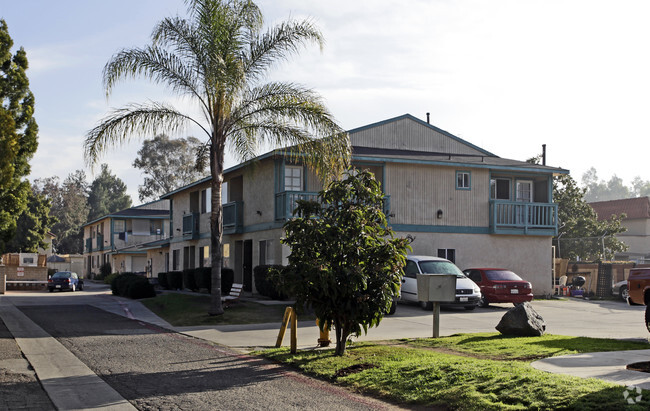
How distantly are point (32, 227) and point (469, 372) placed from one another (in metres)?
55.4

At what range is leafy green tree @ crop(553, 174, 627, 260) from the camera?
145 feet

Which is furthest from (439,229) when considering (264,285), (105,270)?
(105,270)

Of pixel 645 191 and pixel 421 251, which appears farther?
pixel 645 191

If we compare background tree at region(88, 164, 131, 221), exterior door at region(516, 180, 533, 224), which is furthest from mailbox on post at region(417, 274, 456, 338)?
background tree at region(88, 164, 131, 221)

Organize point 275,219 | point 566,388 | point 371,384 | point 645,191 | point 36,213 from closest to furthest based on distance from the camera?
point 566,388
point 371,384
point 275,219
point 36,213
point 645,191

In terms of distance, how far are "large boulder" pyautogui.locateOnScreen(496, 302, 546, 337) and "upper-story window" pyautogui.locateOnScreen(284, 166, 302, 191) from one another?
14.0 meters

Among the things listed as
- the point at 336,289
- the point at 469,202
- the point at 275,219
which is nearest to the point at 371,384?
the point at 336,289

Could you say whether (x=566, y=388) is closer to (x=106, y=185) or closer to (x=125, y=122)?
(x=125, y=122)

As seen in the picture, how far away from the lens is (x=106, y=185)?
11562cm

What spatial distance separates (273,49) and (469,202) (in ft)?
41.1

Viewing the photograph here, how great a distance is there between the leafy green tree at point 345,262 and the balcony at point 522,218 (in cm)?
1819

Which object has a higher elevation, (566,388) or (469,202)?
(469,202)

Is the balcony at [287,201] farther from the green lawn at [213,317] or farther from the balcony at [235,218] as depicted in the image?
the balcony at [235,218]

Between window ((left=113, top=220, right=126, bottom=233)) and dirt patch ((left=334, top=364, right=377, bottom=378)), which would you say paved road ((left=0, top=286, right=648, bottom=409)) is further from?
window ((left=113, top=220, right=126, bottom=233))
